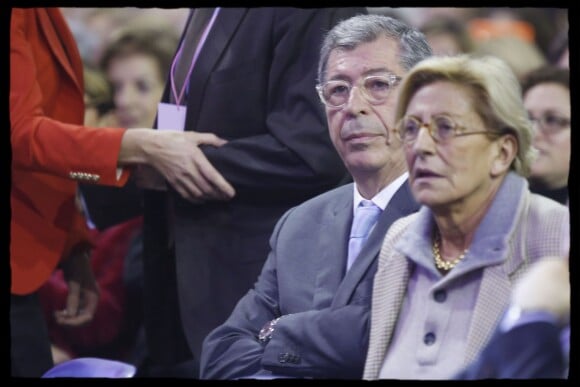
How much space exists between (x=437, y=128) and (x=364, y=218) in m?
0.37

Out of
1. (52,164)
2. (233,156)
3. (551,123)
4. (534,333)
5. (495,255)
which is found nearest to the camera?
(534,333)

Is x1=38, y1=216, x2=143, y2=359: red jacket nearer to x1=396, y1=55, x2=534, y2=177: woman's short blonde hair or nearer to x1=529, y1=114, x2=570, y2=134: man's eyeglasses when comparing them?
x1=396, y1=55, x2=534, y2=177: woman's short blonde hair

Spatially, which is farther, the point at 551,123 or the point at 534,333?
the point at 551,123

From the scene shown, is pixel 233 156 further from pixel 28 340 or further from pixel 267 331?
pixel 28 340

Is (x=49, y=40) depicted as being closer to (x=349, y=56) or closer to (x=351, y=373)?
(x=349, y=56)

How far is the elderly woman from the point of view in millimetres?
3324

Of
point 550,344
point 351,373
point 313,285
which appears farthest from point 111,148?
point 550,344

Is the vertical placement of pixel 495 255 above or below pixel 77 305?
above

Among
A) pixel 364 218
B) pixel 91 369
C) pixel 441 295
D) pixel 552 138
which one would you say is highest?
pixel 552 138

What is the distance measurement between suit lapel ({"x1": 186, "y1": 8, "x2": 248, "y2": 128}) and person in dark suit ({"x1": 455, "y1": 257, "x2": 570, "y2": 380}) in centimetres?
116

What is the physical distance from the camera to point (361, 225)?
3617 mm

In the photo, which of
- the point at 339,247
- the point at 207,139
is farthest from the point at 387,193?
the point at 207,139

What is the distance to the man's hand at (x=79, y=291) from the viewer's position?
4.05 meters

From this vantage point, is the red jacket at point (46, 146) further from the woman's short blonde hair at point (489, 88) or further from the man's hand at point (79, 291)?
the woman's short blonde hair at point (489, 88)
